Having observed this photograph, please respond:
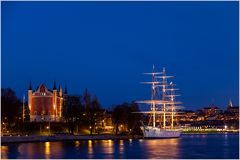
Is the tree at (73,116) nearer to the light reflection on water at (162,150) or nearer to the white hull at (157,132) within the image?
the white hull at (157,132)

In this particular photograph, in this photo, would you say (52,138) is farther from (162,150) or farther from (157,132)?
(157,132)

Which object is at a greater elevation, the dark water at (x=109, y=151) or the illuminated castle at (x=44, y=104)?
the illuminated castle at (x=44, y=104)

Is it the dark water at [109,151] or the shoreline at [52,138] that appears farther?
the shoreline at [52,138]

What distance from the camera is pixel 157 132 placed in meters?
89.6

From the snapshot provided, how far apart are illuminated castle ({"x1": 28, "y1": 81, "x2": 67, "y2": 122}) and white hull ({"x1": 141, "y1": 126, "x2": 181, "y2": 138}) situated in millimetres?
14908

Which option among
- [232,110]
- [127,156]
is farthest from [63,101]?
[232,110]

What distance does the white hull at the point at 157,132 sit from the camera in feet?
288

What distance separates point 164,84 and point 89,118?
751 inches


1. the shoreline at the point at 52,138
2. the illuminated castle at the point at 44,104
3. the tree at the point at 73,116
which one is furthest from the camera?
the illuminated castle at the point at 44,104

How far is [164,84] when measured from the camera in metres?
94.9

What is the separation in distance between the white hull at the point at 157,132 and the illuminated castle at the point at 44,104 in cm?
1491

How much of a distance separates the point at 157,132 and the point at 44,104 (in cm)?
Answer: 1955

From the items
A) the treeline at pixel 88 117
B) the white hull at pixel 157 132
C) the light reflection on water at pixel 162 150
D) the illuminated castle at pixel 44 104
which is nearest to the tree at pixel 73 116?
the treeline at pixel 88 117

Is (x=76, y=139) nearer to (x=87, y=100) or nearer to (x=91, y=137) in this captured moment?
(x=91, y=137)
